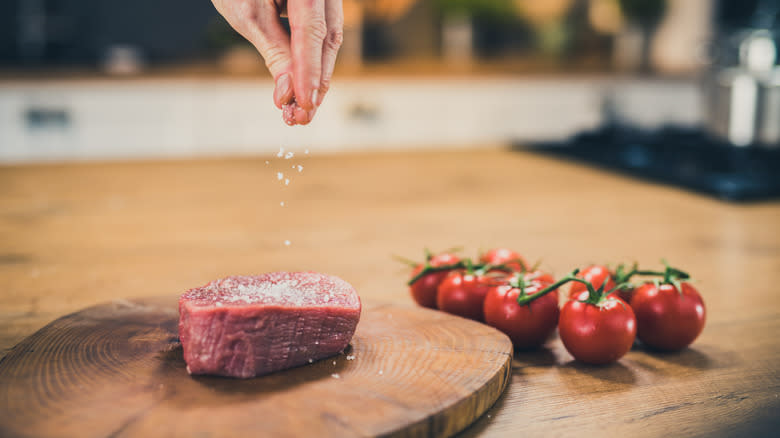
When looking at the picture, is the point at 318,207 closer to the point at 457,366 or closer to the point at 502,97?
the point at 457,366

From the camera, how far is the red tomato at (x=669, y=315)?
810 millimetres

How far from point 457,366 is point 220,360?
242 millimetres

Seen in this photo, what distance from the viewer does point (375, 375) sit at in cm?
71

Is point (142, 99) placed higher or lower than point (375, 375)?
higher

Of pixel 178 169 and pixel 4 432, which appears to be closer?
pixel 4 432

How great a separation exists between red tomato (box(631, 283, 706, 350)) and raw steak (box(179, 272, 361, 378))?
0.34m

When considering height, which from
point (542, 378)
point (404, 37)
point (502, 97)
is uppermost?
point (404, 37)

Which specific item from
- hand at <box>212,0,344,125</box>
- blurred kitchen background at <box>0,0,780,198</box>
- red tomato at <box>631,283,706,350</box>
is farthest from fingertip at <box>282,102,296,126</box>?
blurred kitchen background at <box>0,0,780,198</box>

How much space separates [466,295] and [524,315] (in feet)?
0.31

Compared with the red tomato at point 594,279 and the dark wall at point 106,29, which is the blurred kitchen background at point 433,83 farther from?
the red tomato at point 594,279

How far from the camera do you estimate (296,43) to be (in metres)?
0.76

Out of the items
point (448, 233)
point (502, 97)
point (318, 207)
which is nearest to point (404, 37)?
point (502, 97)

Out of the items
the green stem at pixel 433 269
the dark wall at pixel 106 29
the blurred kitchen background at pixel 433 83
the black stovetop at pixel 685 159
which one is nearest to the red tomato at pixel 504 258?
the green stem at pixel 433 269

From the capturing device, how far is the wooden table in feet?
2.37
